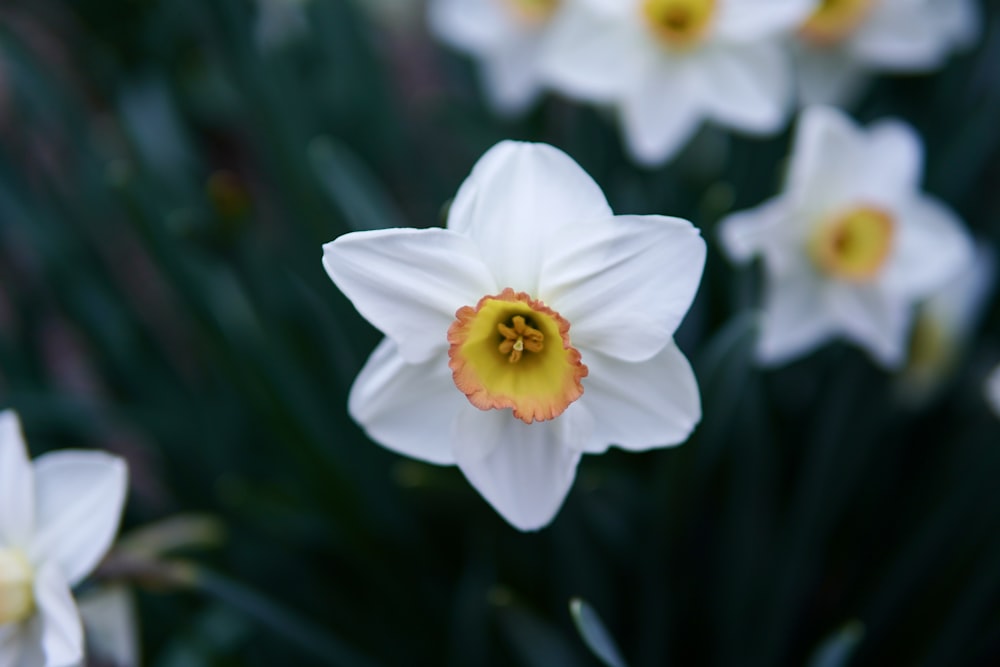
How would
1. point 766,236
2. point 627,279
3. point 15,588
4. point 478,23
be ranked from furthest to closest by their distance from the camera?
point 478,23 → point 766,236 → point 15,588 → point 627,279

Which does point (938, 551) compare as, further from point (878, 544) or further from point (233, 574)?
point (233, 574)

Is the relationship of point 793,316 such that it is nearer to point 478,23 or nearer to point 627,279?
point 627,279

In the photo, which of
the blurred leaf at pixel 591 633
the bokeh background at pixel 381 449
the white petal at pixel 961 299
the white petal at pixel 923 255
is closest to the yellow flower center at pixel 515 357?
the blurred leaf at pixel 591 633

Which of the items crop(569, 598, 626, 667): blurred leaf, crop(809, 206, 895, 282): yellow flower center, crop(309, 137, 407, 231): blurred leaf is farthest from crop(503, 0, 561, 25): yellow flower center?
crop(569, 598, 626, 667): blurred leaf

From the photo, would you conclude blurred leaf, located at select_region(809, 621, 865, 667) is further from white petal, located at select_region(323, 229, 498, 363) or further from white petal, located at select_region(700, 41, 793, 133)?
white petal, located at select_region(700, 41, 793, 133)

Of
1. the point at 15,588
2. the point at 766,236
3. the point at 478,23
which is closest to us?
the point at 15,588

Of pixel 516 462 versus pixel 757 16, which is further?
pixel 757 16

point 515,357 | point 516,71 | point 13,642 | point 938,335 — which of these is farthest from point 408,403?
point 938,335

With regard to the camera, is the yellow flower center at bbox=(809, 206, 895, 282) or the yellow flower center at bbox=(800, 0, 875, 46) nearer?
the yellow flower center at bbox=(809, 206, 895, 282)
